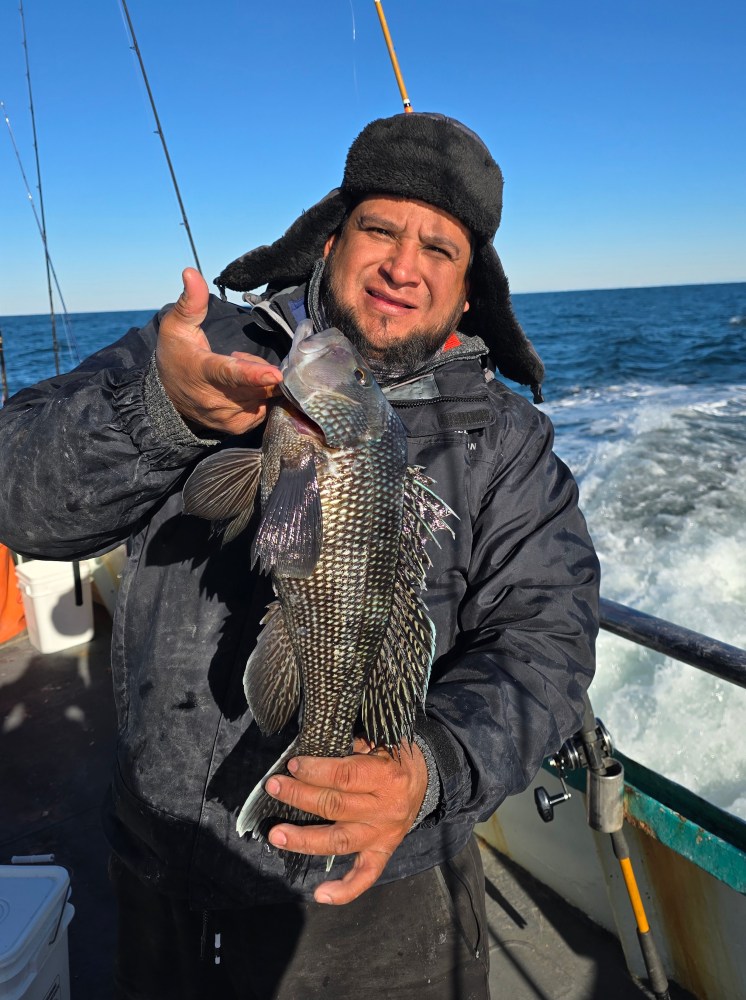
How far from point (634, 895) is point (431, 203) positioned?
9.69ft

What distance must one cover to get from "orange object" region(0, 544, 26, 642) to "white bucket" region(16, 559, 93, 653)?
21 centimetres

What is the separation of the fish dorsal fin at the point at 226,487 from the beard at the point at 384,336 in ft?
2.93

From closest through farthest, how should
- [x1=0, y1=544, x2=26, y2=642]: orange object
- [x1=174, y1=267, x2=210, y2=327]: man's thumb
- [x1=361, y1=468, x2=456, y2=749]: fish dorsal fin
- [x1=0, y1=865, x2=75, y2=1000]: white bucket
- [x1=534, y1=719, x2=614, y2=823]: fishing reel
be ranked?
[x1=174, y1=267, x2=210, y2=327]: man's thumb, [x1=361, y1=468, x2=456, y2=749]: fish dorsal fin, [x1=0, y1=865, x2=75, y2=1000]: white bucket, [x1=534, y1=719, x2=614, y2=823]: fishing reel, [x1=0, y1=544, x2=26, y2=642]: orange object

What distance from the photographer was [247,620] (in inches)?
Result: 90.0

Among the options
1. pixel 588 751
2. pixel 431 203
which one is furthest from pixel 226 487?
pixel 588 751

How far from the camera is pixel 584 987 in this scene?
11.0 ft

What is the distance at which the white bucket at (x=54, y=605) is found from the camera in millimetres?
6117

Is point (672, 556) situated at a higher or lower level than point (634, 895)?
lower

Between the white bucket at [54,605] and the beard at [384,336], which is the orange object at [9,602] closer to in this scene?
the white bucket at [54,605]

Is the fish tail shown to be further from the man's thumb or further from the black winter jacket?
the man's thumb

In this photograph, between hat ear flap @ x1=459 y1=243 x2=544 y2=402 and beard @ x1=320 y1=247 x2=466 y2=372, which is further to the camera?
hat ear flap @ x1=459 y1=243 x2=544 y2=402

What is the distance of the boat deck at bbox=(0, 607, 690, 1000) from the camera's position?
341 centimetres

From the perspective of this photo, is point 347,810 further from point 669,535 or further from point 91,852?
point 669,535

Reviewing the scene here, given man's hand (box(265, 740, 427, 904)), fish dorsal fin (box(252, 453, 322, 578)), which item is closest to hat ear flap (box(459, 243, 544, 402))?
fish dorsal fin (box(252, 453, 322, 578))
